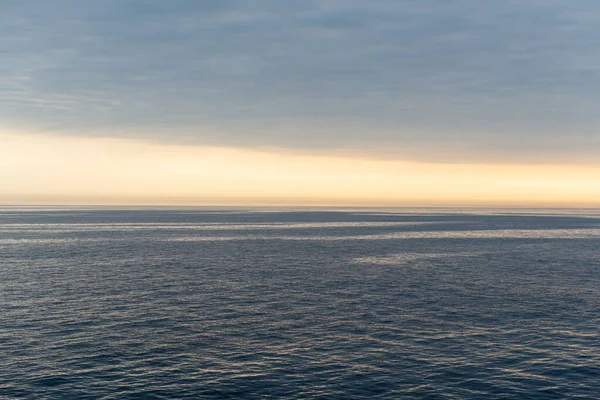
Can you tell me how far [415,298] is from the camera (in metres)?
83.8

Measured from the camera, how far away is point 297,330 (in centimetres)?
6406

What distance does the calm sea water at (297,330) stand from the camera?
47344 millimetres

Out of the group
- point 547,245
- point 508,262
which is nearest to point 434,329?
point 508,262

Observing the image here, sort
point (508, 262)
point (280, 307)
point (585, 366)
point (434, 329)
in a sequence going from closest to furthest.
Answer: point (585, 366) → point (434, 329) → point (280, 307) → point (508, 262)

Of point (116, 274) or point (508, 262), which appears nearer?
point (116, 274)

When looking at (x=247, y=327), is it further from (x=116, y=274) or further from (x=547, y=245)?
(x=547, y=245)

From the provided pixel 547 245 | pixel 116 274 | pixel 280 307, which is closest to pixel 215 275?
pixel 116 274

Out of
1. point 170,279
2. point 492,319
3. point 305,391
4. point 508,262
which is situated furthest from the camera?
point 508,262

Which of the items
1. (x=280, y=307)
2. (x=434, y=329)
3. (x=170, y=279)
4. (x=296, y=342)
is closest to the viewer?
(x=296, y=342)

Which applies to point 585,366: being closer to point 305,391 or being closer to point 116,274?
point 305,391

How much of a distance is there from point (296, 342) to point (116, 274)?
60.3 m

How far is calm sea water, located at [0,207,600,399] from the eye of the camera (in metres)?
47.3

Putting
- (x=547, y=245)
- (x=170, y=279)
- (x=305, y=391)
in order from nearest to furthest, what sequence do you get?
1. (x=305, y=391)
2. (x=170, y=279)
3. (x=547, y=245)

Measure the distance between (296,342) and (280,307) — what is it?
1810 centimetres
